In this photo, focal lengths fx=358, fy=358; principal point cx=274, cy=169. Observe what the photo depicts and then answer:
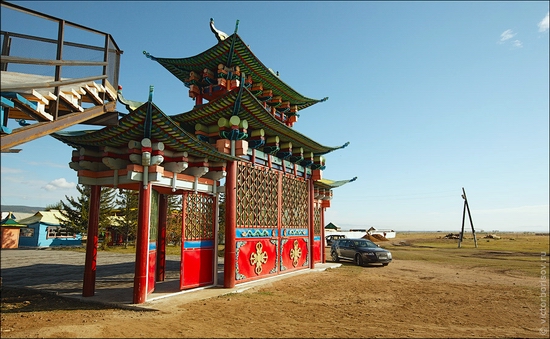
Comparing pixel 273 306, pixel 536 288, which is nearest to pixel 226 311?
pixel 273 306

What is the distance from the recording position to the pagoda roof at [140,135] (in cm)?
929

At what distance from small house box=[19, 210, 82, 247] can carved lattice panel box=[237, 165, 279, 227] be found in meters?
32.7

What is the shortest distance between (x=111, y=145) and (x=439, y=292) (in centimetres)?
1150

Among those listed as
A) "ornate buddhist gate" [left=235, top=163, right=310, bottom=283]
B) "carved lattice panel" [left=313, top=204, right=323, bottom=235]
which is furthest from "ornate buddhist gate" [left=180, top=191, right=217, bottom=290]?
"carved lattice panel" [left=313, top=204, right=323, bottom=235]

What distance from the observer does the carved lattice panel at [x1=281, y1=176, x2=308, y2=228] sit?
15.8 m

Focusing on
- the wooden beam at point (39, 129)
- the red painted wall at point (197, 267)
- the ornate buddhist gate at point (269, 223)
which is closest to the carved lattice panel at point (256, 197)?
the ornate buddhist gate at point (269, 223)

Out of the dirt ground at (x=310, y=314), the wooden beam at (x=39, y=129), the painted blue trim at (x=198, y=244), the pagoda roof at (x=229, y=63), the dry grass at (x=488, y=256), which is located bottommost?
the dry grass at (x=488, y=256)

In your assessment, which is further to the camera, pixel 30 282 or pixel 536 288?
pixel 30 282

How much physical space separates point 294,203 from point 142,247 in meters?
8.26

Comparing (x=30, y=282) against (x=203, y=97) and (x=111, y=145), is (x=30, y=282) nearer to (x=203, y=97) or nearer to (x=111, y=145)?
(x=111, y=145)

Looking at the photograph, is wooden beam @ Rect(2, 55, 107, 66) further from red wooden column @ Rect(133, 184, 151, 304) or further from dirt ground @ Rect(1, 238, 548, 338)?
dirt ground @ Rect(1, 238, 548, 338)

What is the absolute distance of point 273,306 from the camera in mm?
9711

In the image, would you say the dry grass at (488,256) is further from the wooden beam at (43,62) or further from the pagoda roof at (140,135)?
the wooden beam at (43,62)

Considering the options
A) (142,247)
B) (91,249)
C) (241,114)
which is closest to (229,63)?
(241,114)
